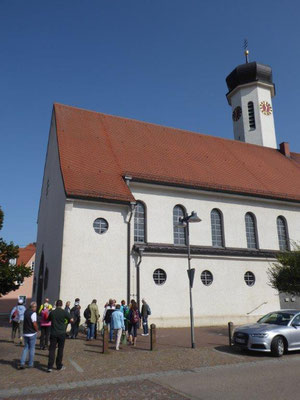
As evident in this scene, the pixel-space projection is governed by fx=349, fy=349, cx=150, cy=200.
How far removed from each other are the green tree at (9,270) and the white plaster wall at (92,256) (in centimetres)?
165

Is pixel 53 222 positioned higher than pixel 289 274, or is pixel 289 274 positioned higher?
pixel 53 222

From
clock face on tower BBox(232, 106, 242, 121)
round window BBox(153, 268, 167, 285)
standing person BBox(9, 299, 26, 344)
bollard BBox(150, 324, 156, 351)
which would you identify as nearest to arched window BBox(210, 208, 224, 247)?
round window BBox(153, 268, 167, 285)

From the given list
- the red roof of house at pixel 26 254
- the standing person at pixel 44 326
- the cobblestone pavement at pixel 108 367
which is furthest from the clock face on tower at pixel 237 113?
the red roof of house at pixel 26 254

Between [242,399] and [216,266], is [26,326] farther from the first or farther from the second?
[216,266]

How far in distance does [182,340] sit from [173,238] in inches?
246

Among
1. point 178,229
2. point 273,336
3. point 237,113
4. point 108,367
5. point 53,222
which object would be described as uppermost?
point 237,113

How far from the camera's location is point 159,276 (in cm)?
1702

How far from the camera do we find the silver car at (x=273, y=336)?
1034cm

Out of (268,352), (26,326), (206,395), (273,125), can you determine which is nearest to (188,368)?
(206,395)

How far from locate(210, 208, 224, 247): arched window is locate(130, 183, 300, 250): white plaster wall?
0.28 m

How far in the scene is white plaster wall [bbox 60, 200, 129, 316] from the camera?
14844mm

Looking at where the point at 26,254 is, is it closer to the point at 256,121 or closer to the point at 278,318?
the point at 256,121

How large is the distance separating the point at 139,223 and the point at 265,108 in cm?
1914

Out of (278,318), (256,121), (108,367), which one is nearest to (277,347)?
(278,318)
